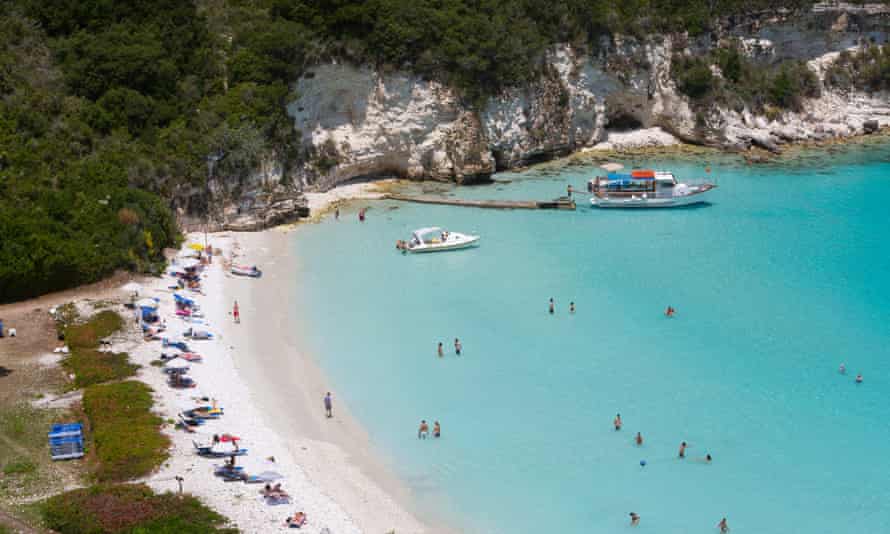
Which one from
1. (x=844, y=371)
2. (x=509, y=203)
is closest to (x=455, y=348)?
(x=844, y=371)

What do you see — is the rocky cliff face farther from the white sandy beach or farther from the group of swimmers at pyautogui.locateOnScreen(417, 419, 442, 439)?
the group of swimmers at pyautogui.locateOnScreen(417, 419, 442, 439)

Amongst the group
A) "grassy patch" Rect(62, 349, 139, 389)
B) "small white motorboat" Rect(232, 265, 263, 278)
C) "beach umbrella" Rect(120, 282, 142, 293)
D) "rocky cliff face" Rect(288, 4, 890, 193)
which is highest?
"rocky cliff face" Rect(288, 4, 890, 193)

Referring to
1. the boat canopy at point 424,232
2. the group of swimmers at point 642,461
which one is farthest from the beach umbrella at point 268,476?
the boat canopy at point 424,232

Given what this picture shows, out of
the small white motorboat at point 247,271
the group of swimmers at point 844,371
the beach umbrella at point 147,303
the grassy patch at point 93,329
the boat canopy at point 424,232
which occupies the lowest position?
the group of swimmers at point 844,371

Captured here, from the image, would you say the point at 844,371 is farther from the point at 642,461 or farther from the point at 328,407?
the point at 328,407

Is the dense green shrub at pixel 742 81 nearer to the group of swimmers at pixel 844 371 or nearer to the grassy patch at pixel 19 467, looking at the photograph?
the group of swimmers at pixel 844 371

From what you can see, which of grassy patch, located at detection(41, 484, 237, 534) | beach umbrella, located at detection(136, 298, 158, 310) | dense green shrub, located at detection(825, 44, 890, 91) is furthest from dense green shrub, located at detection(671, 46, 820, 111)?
grassy patch, located at detection(41, 484, 237, 534)
